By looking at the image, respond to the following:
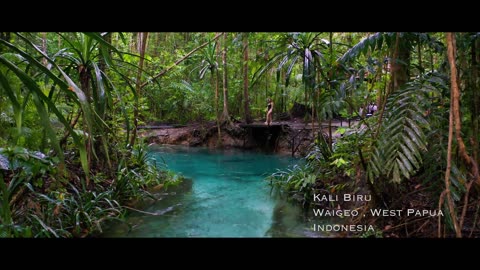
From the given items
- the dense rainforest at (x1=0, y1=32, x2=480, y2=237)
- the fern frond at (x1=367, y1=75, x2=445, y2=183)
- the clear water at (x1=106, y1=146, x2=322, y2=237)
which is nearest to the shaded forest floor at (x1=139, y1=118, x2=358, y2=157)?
the clear water at (x1=106, y1=146, x2=322, y2=237)

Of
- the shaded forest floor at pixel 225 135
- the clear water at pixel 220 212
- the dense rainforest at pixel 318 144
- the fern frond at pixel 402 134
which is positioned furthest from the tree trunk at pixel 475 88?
the shaded forest floor at pixel 225 135

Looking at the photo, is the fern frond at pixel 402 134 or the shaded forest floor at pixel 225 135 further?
the shaded forest floor at pixel 225 135

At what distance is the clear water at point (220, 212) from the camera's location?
249 centimetres

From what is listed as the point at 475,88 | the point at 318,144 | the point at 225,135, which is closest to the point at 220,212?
the point at 318,144

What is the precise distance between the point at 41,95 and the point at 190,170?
165 inches

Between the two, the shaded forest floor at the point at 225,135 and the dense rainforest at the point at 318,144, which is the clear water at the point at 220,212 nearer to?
the dense rainforest at the point at 318,144

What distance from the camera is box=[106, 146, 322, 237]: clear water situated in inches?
97.9

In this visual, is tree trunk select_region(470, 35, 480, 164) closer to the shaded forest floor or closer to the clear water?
the clear water

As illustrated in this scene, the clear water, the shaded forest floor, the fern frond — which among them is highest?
the fern frond
